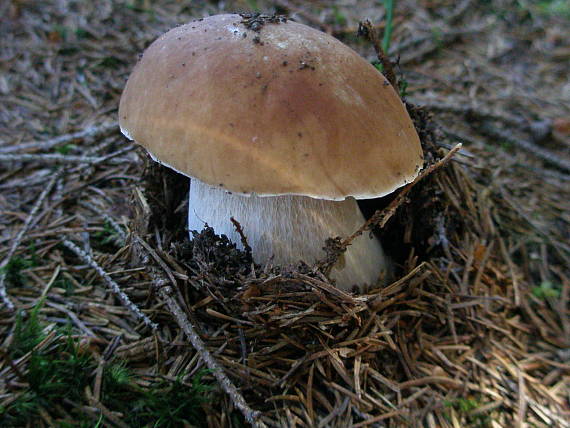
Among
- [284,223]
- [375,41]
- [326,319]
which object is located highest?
[375,41]

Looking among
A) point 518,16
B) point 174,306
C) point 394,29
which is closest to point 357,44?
point 394,29

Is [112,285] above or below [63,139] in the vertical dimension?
below

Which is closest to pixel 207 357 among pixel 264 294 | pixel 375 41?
pixel 264 294

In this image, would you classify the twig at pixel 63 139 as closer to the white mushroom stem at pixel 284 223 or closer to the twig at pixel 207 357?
the white mushroom stem at pixel 284 223

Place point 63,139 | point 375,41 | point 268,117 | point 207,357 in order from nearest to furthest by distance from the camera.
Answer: point 268,117 → point 207,357 → point 375,41 → point 63,139

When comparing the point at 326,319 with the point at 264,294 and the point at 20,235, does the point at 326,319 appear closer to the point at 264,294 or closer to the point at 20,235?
the point at 264,294

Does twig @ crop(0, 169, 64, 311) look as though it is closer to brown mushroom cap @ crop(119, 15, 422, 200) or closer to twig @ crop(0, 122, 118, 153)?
twig @ crop(0, 122, 118, 153)

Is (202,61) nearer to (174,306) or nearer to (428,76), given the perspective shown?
(174,306)

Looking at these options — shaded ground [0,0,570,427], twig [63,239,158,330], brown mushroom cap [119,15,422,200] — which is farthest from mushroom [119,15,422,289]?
twig [63,239,158,330]
